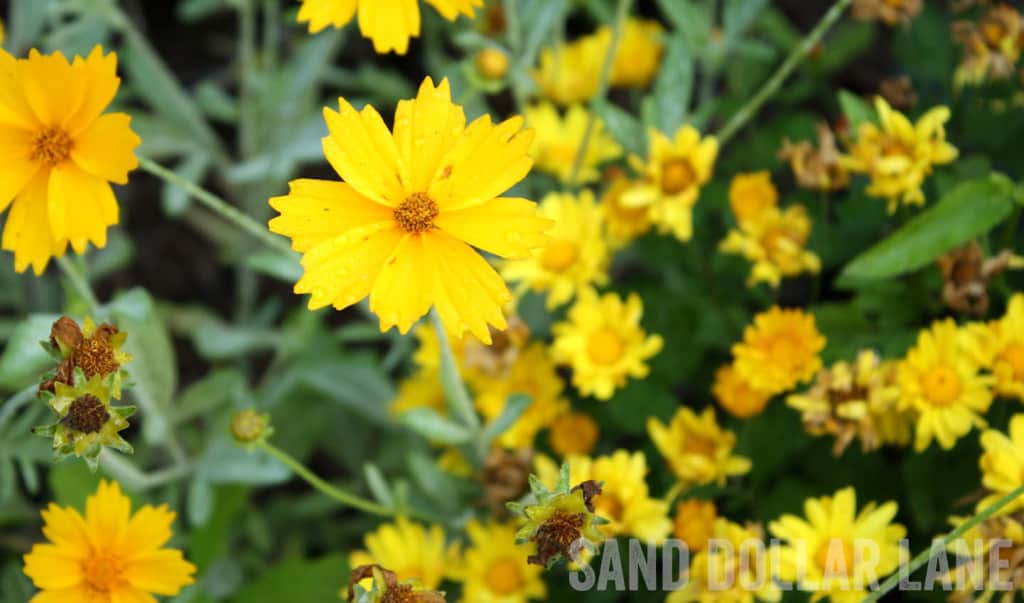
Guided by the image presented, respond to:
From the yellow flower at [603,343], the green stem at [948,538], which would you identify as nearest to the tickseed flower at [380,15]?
the yellow flower at [603,343]

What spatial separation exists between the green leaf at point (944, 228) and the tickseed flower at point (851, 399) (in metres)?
0.12

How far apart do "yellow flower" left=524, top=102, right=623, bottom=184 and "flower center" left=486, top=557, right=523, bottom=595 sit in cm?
62

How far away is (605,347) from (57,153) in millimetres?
768

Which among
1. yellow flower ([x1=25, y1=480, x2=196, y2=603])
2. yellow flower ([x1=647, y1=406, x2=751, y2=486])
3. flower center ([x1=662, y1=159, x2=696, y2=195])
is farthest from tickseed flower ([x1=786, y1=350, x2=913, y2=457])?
yellow flower ([x1=25, y1=480, x2=196, y2=603])

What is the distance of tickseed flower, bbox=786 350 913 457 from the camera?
1304mm

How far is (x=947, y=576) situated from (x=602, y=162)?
3.04 feet

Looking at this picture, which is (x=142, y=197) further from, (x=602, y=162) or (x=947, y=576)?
(x=947, y=576)

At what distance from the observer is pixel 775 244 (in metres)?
1.52

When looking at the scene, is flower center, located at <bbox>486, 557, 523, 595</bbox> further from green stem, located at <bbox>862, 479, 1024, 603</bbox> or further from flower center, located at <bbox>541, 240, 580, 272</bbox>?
green stem, located at <bbox>862, 479, 1024, 603</bbox>

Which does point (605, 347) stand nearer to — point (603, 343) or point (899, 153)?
point (603, 343)

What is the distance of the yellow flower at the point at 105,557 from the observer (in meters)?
1.16

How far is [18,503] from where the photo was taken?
6.11 ft

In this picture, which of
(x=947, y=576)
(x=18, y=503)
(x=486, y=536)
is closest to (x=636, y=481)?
(x=486, y=536)

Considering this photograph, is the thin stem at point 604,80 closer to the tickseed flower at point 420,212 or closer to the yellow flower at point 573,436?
the yellow flower at point 573,436
